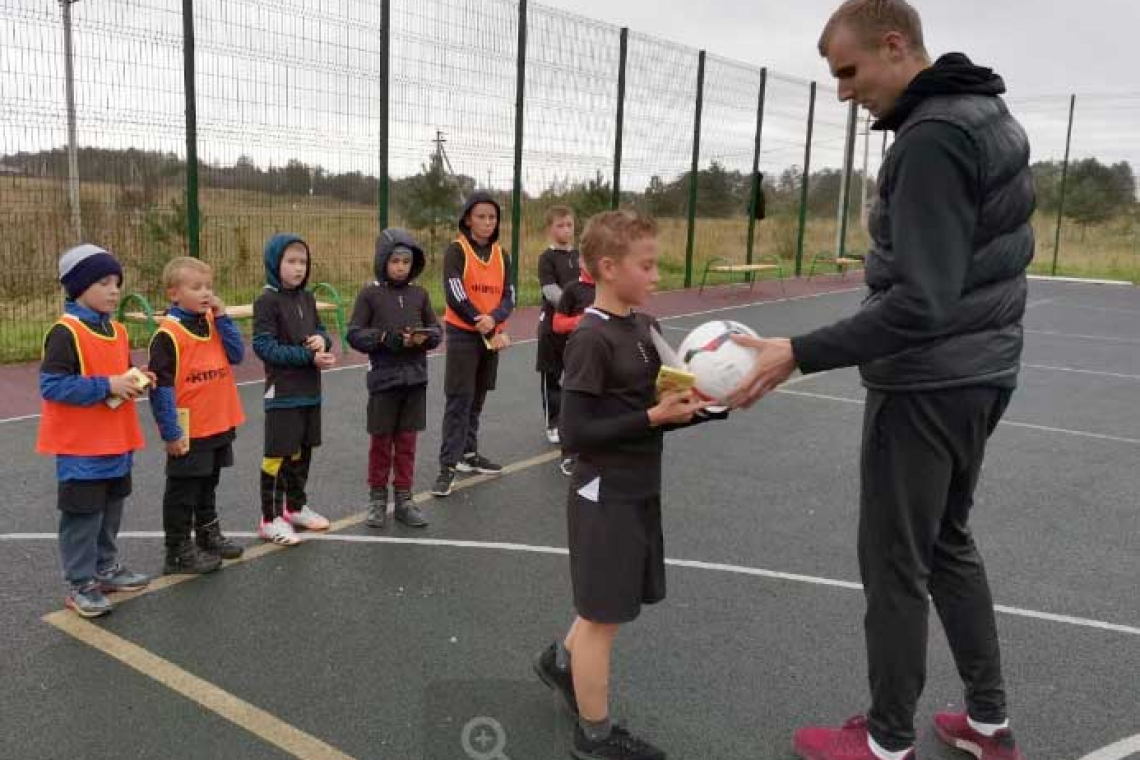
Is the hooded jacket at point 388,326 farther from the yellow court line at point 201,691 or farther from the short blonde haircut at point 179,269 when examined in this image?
the yellow court line at point 201,691

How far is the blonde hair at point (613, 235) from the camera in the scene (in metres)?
2.69

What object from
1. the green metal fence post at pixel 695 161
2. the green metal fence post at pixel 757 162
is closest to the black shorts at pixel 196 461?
the green metal fence post at pixel 695 161

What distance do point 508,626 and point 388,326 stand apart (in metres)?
1.81

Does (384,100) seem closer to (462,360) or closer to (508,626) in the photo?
(462,360)

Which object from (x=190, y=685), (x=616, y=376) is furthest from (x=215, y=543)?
(x=616, y=376)

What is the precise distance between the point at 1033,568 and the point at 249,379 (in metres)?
6.74

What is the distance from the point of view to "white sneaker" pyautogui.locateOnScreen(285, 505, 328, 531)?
4.82 metres

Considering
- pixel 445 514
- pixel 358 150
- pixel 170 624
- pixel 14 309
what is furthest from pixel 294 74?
pixel 170 624

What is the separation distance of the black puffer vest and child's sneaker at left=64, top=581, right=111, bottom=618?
3.08 metres

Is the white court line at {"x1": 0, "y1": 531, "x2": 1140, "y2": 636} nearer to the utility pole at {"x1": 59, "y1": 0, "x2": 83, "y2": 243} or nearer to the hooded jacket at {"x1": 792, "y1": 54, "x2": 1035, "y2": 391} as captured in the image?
the hooded jacket at {"x1": 792, "y1": 54, "x2": 1035, "y2": 391}

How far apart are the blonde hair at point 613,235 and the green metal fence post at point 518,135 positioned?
1038cm

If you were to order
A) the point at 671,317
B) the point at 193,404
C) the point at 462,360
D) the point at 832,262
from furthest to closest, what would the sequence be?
1. the point at 832,262
2. the point at 671,317
3. the point at 462,360
4. the point at 193,404

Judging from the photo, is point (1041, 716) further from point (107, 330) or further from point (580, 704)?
point (107, 330)

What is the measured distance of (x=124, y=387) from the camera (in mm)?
3633
